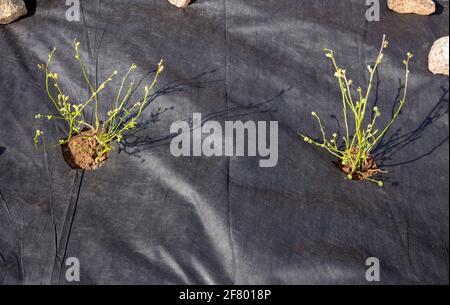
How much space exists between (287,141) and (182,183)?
0.50 m

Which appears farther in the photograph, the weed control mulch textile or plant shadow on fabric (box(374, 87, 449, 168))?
plant shadow on fabric (box(374, 87, 449, 168))

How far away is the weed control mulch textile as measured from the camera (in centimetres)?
216

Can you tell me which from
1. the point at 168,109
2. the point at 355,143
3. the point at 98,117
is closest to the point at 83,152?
the point at 98,117

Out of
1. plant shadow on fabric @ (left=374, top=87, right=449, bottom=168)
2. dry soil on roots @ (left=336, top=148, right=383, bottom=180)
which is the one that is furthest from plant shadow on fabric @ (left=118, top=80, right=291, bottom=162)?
plant shadow on fabric @ (left=374, top=87, right=449, bottom=168)

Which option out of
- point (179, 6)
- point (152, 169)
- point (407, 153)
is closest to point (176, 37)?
point (179, 6)

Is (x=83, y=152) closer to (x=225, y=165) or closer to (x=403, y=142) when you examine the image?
(x=225, y=165)

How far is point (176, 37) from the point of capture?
2801mm

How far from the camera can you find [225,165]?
2365 millimetres

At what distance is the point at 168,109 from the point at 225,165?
1.32ft

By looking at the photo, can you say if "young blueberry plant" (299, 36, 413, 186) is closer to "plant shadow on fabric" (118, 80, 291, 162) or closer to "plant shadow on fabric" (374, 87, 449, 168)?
"plant shadow on fabric" (374, 87, 449, 168)

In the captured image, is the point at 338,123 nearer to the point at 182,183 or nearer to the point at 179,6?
the point at 182,183

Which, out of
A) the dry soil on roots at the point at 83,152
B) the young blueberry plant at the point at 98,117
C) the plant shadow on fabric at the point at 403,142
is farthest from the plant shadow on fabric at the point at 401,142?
the dry soil on roots at the point at 83,152

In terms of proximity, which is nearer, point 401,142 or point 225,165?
point 225,165

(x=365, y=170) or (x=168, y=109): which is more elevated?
(x=168, y=109)
